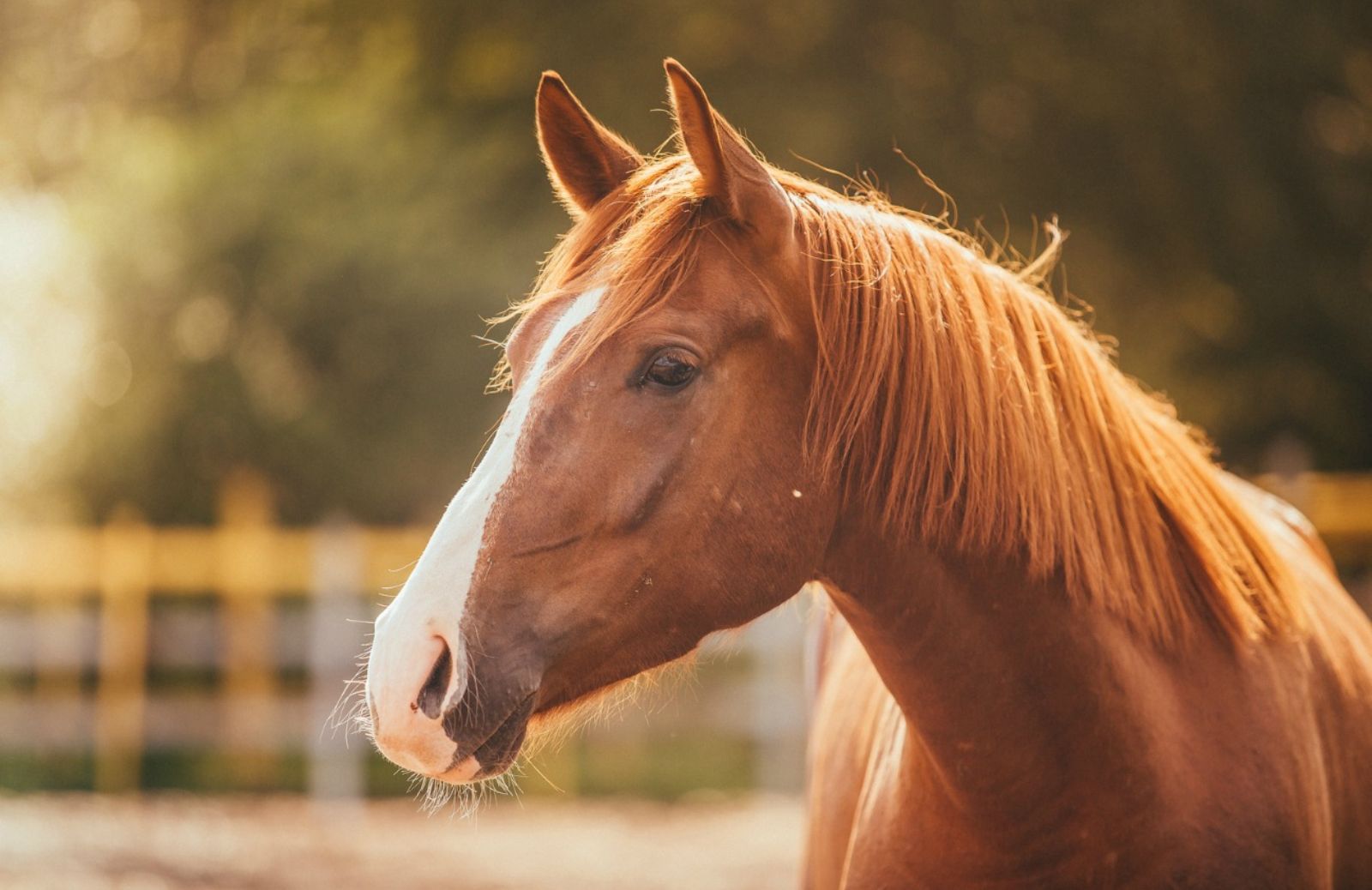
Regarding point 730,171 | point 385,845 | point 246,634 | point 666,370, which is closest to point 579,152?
point 730,171

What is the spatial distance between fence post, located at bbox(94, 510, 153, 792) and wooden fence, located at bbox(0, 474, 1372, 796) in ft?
0.03

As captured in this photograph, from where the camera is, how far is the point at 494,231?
1140cm

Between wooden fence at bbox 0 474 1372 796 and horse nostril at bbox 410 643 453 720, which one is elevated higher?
wooden fence at bbox 0 474 1372 796

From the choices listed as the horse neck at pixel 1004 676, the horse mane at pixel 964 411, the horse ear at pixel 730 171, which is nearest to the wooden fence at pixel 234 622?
the horse mane at pixel 964 411

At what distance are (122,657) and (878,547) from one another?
1019 cm

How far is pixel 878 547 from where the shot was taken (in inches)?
84.4

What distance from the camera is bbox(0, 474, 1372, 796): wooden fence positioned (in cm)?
963

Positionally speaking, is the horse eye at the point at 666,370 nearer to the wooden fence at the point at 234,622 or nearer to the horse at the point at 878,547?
the horse at the point at 878,547

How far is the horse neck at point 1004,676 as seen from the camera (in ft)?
7.01

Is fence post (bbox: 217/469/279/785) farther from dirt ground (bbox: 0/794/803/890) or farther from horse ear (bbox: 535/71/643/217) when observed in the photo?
horse ear (bbox: 535/71/643/217)

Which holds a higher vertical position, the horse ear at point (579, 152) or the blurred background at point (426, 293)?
the blurred background at point (426, 293)

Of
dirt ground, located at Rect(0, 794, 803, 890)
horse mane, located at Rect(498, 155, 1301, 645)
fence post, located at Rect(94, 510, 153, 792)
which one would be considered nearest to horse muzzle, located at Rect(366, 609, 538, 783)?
horse mane, located at Rect(498, 155, 1301, 645)

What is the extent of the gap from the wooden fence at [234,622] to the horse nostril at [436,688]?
7.69m

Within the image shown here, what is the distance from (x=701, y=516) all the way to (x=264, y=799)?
882cm
